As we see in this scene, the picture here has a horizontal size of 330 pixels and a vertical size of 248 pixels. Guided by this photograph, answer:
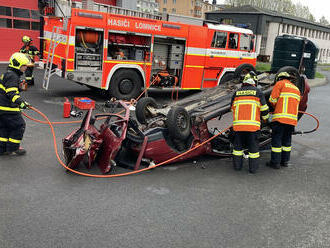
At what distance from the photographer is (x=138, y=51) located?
1085 cm

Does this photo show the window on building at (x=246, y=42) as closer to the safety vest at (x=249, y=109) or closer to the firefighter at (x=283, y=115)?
the firefighter at (x=283, y=115)

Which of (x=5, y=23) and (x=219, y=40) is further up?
(x=5, y=23)

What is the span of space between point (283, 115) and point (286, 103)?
22 centimetres

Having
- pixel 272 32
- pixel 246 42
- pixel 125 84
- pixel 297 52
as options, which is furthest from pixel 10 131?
pixel 272 32

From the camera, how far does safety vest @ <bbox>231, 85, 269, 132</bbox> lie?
18.7ft

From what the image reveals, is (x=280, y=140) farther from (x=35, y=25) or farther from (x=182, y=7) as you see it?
(x=182, y=7)

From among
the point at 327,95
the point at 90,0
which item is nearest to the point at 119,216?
the point at 90,0

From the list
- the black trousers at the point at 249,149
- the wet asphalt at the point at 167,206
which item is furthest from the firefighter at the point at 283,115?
the black trousers at the point at 249,149

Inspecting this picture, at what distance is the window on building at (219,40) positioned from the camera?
12234 mm

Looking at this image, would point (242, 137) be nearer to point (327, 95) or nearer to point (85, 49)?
point (85, 49)

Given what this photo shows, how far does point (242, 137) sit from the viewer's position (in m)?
5.97

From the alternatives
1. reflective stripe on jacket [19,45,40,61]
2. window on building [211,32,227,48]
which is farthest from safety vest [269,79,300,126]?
reflective stripe on jacket [19,45,40,61]

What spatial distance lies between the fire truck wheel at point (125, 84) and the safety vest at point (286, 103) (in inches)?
226

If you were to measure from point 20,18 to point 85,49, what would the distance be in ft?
31.4
